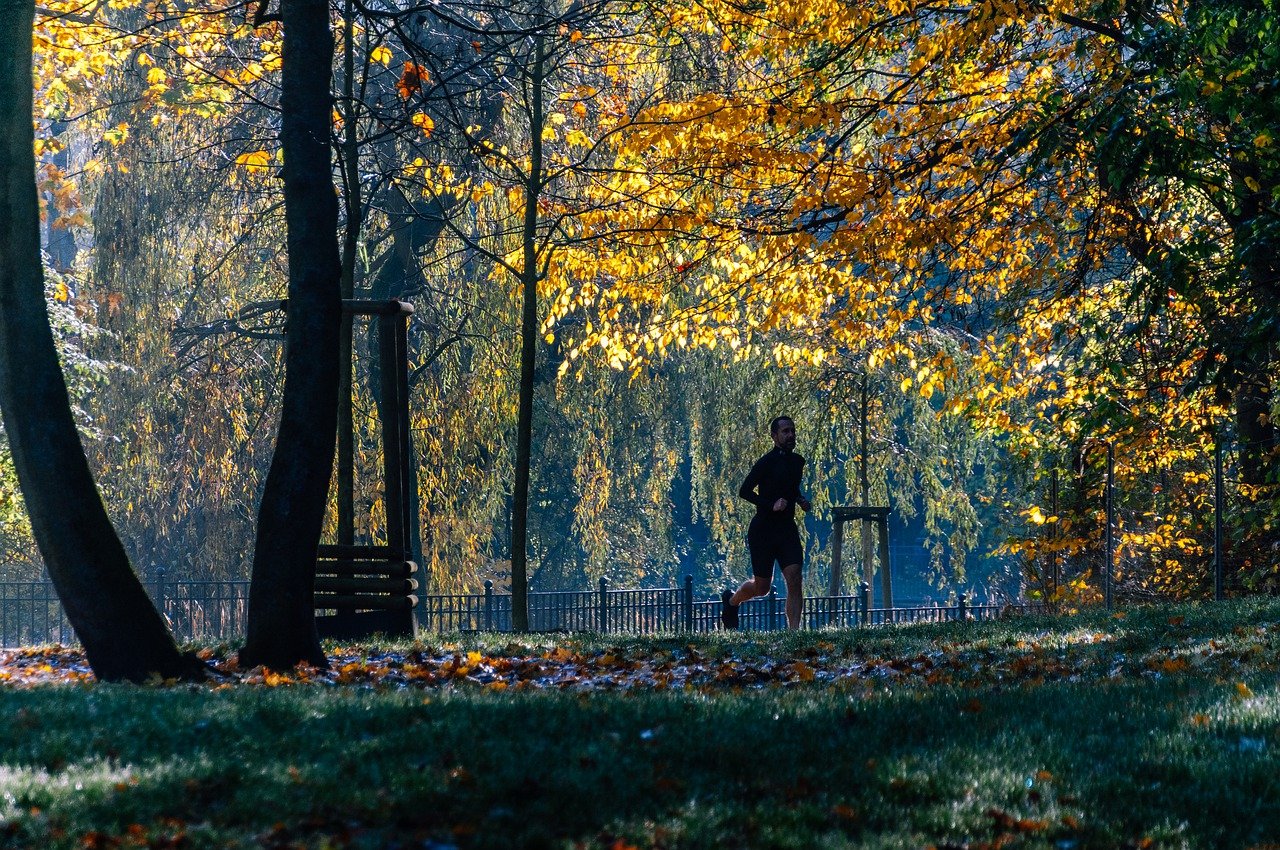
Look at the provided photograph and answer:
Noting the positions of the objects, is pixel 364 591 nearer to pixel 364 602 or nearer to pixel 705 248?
pixel 364 602

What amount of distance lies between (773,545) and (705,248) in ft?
11.6

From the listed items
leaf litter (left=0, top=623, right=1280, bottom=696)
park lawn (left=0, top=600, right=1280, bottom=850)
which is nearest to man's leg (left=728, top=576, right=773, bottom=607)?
leaf litter (left=0, top=623, right=1280, bottom=696)

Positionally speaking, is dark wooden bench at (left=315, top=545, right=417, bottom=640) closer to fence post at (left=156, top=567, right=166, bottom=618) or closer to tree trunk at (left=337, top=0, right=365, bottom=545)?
tree trunk at (left=337, top=0, right=365, bottom=545)

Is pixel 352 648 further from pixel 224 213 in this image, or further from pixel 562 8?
pixel 562 8

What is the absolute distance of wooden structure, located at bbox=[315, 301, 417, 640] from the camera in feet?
34.6

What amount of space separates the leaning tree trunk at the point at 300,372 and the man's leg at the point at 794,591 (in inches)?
190

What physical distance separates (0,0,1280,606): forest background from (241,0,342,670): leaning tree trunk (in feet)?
5.01

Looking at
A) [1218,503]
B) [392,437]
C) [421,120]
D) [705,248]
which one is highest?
[421,120]

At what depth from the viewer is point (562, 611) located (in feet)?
80.4

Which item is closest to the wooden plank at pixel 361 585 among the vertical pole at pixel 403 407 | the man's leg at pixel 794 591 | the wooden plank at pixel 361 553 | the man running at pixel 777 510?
the wooden plank at pixel 361 553

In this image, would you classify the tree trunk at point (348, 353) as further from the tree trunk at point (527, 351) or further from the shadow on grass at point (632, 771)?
the shadow on grass at point (632, 771)

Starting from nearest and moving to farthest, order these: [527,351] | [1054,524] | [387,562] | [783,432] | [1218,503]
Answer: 1. [387,562]
2. [783,432]
3. [527,351]
4. [1218,503]
5. [1054,524]

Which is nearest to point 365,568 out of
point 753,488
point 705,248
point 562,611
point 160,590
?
point 753,488

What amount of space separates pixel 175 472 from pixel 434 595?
15.1ft
